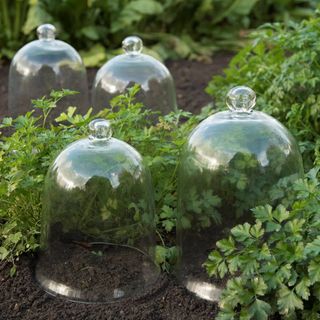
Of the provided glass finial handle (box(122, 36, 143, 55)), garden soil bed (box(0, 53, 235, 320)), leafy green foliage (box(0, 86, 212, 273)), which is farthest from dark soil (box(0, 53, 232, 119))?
garden soil bed (box(0, 53, 235, 320))

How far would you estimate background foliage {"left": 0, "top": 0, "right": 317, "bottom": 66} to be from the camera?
7.44 meters

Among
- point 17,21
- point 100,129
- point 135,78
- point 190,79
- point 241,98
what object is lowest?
point 190,79

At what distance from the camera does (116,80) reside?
469 centimetres

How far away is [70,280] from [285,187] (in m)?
0.90

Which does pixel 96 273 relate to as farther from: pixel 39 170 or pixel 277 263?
pixel 277 263

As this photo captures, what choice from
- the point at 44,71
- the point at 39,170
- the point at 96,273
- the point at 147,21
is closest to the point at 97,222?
the point at 96,273

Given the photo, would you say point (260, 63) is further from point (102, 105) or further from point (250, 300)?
point (250, 300)

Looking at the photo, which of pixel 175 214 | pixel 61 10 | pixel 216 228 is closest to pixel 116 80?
pixel 175 214

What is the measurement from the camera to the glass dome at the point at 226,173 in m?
3.06

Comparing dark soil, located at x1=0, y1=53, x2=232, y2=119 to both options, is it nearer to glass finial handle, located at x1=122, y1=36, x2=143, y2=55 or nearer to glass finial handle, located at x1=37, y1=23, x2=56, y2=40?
glass finial handle, located at x1=37, y1=23, x2=56, y2=40

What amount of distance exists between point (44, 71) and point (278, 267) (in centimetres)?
262

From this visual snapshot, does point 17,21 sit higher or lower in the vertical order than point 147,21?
higher

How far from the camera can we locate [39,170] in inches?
134

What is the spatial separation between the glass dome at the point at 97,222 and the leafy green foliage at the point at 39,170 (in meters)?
0.03
